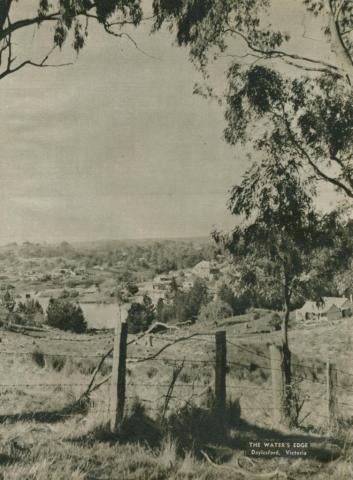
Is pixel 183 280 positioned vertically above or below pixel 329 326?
above

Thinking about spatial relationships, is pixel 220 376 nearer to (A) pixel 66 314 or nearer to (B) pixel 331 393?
(B) pixel 331 393

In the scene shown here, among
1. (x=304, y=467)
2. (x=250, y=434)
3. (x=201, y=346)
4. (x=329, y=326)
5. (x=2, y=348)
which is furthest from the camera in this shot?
(x=329, y=326)

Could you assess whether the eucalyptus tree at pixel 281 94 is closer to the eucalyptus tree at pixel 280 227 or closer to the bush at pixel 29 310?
the eucalyptus tree at pixel 280 227

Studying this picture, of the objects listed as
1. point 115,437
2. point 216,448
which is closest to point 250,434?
point 216,448

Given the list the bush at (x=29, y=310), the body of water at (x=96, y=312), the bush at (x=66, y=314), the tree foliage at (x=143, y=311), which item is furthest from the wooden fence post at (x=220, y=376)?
the bush at (x=66, y=314)

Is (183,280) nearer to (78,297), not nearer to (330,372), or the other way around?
(78,297)

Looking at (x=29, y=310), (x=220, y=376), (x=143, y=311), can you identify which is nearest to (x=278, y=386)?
(x=220, y=376)
